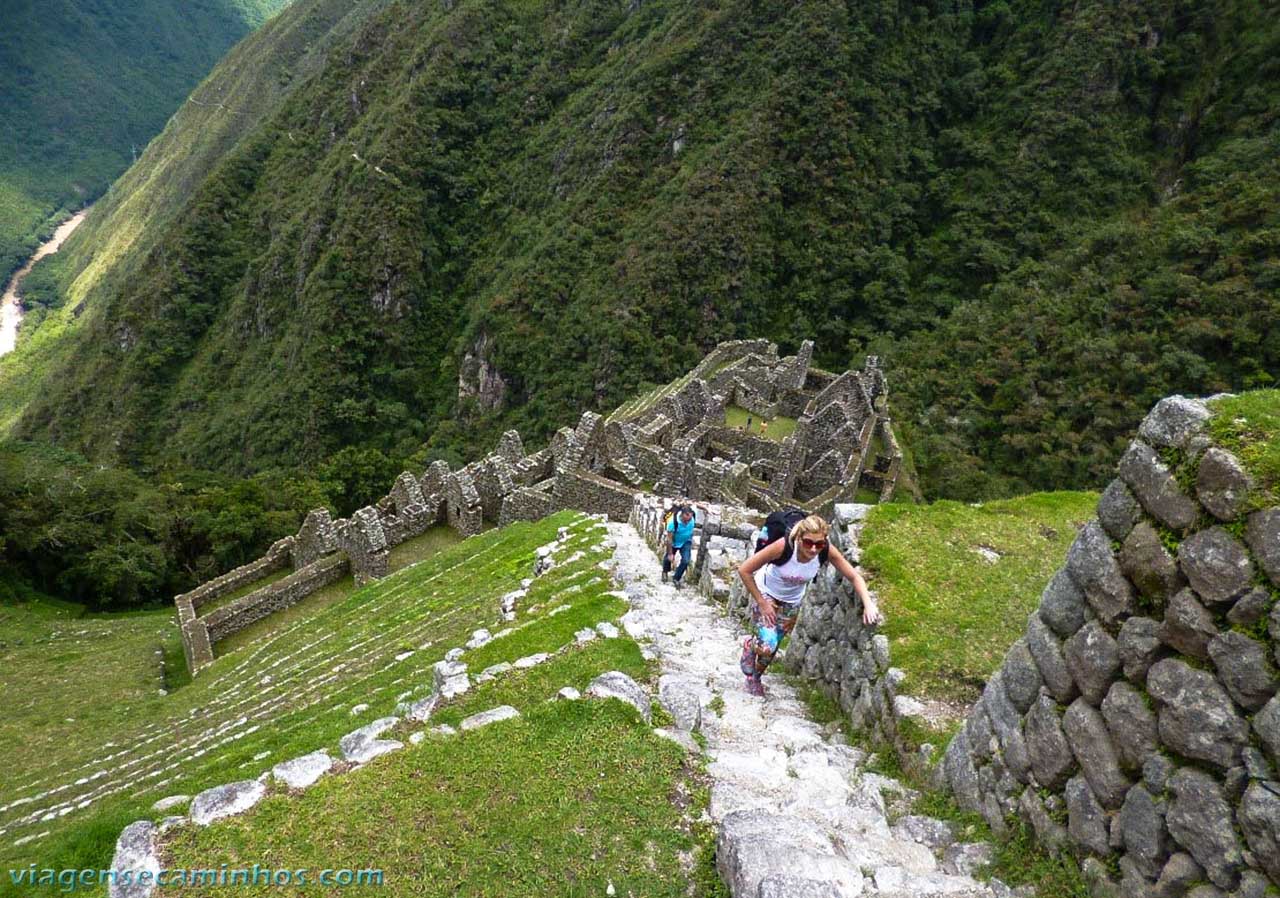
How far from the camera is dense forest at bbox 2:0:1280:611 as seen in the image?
5391 centimetres

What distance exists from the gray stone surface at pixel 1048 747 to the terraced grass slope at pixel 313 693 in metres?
3.15

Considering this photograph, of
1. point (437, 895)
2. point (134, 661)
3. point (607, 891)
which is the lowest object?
point (134, 661)

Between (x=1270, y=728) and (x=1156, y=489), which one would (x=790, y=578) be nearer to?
(x=1156, y=489)

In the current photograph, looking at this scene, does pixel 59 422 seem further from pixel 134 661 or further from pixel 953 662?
pixel 953 662

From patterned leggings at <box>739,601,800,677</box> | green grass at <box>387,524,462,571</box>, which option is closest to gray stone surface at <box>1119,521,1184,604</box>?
patterned leggings at <box>739,601,800,677</box>

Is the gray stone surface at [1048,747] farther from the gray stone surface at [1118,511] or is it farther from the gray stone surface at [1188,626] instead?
the gray stone surface at [1118,511]

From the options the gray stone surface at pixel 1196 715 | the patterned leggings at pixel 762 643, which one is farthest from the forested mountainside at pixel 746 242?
the gray stone surface at pixel 1196 715

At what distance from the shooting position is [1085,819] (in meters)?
4.70

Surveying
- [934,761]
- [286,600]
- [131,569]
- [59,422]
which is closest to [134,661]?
[286,600]

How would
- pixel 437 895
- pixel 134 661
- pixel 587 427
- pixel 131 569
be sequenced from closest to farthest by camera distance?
pixel 437 895
pixel 134 661
pixel 587 427
pixel 131 569

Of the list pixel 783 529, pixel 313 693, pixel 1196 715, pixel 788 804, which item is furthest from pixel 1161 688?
pixel 313 693

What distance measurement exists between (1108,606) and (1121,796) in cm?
128

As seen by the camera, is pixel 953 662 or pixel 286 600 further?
pixel 286 600

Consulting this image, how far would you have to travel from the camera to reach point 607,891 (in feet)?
16.6
